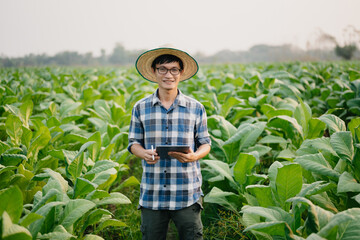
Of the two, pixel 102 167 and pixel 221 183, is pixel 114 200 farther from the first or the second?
pixel 221 183

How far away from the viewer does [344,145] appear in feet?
5.84

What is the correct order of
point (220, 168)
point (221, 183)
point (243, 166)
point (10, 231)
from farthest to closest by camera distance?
point (221, 183) < point (220, 168) < point (243, 166) < point (10, 231)

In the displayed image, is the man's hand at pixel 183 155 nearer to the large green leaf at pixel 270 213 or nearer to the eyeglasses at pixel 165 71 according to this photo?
the large green leaf at pixel 270 213

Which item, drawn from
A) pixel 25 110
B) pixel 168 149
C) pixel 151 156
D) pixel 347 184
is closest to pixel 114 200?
pixel 151 156

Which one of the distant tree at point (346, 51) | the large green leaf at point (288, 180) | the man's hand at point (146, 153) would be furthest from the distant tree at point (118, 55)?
the large green leaf at point (288, 180)

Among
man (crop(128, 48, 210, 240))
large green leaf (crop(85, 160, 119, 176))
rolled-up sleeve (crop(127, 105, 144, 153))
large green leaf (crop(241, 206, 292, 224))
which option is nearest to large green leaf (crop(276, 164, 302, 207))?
large green leaf (crop(241, 206, 292, 224))

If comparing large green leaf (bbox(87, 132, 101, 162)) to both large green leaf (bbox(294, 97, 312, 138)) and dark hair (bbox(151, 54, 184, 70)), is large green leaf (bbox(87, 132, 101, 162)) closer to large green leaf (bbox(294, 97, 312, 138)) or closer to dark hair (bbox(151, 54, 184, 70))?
dark hair (bbox(151, 54, 184, 70))

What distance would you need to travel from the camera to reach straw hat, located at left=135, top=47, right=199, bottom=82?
1.86m

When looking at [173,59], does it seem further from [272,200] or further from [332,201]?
[332,201]

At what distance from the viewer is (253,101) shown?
12.4 ft

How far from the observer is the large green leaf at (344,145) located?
68.9 inches

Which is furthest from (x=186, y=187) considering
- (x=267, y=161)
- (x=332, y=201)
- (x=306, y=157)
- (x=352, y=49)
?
(x=352, y=49)

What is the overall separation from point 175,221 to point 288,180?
798 mm

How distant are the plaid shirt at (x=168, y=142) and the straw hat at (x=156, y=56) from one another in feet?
0.84
